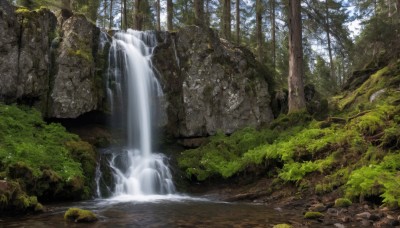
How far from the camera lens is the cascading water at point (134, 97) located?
15273 mm

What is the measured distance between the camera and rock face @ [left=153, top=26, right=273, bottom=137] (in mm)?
18703

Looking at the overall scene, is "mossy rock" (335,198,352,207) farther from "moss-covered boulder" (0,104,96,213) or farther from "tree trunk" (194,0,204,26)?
"tree trunk" (194,0,204,26)

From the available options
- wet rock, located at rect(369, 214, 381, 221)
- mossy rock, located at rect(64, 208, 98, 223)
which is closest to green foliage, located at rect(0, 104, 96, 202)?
mossy rock, located at rect(64, 208, 98, 223)

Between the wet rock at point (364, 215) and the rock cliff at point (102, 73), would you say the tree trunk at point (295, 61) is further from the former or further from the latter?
the wet rock at point (364, 215)

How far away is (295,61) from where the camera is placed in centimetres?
1695

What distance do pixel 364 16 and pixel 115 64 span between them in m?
23.7

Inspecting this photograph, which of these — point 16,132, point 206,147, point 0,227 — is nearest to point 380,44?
point 206,147

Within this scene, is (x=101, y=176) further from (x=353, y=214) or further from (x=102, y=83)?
(x=353, y=214)

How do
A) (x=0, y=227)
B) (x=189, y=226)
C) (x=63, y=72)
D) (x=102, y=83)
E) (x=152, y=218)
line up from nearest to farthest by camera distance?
(x=0, y=227) → (x=189, y=226) → (x=152, y=218) → (x=63, y=72) → (x=102, y=83)

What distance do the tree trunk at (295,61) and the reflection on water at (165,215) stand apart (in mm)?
7256

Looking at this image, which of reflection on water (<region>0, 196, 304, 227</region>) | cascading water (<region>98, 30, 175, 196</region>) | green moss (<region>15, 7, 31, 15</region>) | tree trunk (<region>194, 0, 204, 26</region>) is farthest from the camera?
tree trunk (<region>194, 0, 204, 26</region>)

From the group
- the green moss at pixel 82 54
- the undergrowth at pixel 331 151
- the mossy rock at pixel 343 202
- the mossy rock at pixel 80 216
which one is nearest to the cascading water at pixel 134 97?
the green moss at pixel 82 54

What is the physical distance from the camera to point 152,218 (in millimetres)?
8727

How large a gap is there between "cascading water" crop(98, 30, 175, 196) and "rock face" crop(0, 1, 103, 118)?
1.20 metres
